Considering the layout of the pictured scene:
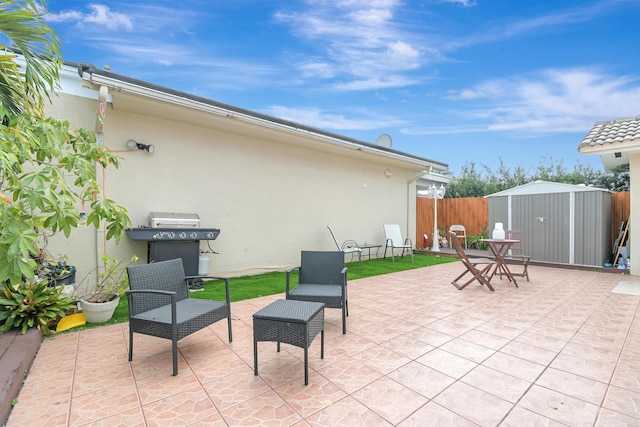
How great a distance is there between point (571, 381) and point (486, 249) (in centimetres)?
985

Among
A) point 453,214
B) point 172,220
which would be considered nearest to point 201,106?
point 172,220

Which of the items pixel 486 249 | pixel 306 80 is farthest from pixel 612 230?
pixel 306 80

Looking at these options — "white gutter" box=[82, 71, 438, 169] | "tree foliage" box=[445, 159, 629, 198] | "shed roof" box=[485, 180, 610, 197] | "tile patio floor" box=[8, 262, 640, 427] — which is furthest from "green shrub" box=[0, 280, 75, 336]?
"tree foliage" box=[445, 159, 629, 198]

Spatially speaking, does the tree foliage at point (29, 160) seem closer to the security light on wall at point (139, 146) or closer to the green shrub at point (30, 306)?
the green shrub at point (30, 306)

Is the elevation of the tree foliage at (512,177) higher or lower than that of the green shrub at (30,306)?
higher

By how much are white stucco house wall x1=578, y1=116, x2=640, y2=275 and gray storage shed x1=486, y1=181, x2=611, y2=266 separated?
0.76 m

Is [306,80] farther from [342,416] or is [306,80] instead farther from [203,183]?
[342,416]

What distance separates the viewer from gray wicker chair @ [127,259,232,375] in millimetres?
2729

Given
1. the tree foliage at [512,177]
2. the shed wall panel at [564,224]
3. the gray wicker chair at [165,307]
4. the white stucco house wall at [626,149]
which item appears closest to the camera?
the gray wicker chair at [165,307]

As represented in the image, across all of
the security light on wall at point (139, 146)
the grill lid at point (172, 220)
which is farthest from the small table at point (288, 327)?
the security light on wall at point (139, 146)

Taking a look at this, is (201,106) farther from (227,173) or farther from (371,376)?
(371,376)

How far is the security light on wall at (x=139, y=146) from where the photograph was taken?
19.0 ft

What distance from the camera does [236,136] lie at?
7.21 meters

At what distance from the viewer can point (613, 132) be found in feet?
24.5
